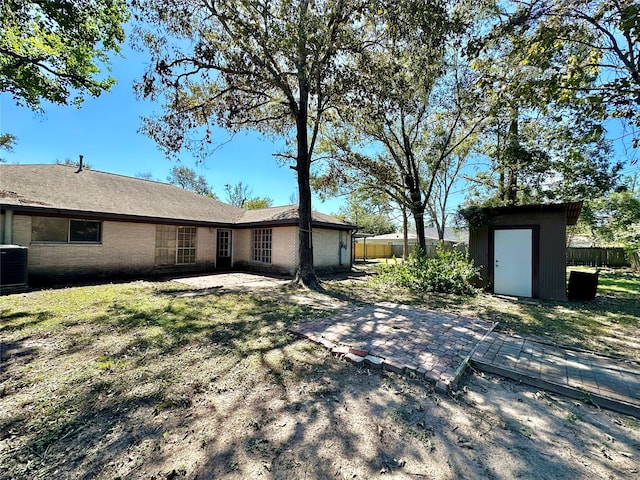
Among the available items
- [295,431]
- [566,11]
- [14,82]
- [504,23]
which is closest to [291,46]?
[504,23]

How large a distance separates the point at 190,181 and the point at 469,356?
36.7 meters

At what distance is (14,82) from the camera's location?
323 inches

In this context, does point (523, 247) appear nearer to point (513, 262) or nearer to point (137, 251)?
point (513, 262)

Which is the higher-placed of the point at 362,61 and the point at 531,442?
the point at 362,61

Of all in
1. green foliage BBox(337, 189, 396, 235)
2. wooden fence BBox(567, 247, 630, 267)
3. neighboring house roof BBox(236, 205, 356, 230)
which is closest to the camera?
neighboring house roof BBox(236, 205, 356, 230)

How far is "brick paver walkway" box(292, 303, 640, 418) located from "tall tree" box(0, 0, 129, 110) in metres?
9.80

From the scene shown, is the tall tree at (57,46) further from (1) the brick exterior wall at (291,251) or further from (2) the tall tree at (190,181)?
(2) the tall tree at (190,181)

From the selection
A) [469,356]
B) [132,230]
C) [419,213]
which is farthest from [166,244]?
[469,356]

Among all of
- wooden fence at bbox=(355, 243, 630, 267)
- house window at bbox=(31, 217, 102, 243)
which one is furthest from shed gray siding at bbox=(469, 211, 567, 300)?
house window at bbox=(31, 217, 102, 243)

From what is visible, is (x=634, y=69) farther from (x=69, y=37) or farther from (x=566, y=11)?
(x=69, y=37)

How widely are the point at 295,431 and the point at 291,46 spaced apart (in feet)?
22.5

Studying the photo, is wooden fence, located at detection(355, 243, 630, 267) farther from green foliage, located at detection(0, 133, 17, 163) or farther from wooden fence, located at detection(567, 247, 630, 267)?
green foliage, located at detection(0, 133, 17, 163)

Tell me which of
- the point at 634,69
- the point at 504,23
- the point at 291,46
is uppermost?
the point at 504,23

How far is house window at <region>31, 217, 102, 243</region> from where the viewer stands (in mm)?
8594
